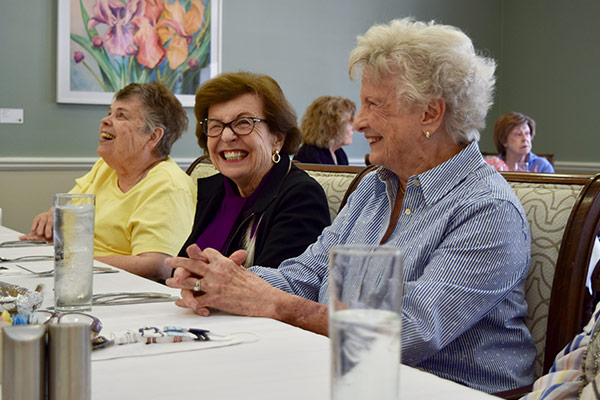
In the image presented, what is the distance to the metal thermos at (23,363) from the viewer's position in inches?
24.5

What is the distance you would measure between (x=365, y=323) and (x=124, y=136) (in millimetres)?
2343

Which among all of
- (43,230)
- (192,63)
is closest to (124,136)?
(43,230)

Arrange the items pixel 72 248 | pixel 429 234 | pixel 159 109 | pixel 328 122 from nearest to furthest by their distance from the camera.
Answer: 1. pixel 72 248
2. pixel 429 234
3. pixel 159 109
4. pixel 328 122

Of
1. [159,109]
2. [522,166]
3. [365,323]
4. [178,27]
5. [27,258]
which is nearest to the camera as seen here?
[365,323]

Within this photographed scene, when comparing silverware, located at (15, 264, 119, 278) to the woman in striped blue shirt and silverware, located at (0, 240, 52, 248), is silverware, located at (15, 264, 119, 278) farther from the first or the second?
silverware, located at (0, 240, 52, 248)

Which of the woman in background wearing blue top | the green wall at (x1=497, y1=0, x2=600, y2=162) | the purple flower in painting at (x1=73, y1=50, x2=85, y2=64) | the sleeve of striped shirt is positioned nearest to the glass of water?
the sleeve of striped shirt

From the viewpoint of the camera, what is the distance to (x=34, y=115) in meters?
4.97

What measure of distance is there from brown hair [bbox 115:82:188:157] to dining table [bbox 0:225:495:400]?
5.01 feet

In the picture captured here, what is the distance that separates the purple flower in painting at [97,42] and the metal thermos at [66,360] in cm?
481

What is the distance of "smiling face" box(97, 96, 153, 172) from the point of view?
8.85 ft

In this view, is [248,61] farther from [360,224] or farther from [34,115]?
[360,224]

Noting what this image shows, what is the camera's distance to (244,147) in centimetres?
217

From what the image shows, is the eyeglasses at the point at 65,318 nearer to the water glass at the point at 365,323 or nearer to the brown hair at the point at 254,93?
the water glass at the point at 365,323

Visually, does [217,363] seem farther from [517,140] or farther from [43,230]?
[517,140]
